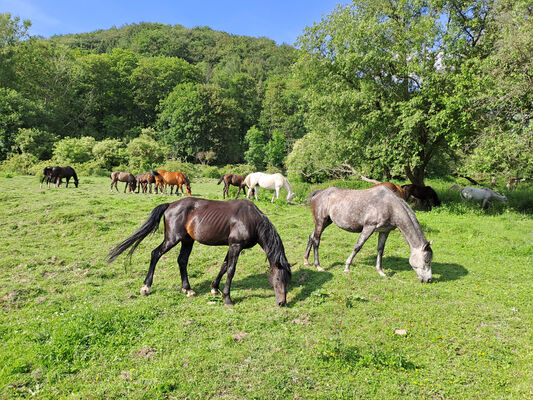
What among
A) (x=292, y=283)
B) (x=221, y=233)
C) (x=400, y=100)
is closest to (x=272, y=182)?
(x=400, y=100)

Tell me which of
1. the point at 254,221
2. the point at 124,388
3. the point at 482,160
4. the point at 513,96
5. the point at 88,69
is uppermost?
the point at 88,69

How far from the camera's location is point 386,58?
627 inches

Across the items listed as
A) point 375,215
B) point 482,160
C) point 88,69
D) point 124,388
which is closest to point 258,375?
point 124,388

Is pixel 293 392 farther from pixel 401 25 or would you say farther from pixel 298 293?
pixel 401 25

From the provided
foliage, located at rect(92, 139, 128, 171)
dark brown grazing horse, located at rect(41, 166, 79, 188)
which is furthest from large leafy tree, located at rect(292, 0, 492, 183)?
foliage, located at rect(92, 139, 128, 171)

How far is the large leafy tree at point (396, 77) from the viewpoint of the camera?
15.3m

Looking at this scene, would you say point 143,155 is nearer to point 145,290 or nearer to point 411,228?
point 145,290

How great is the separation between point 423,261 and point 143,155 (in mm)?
35290

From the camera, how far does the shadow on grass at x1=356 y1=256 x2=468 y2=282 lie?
782cm

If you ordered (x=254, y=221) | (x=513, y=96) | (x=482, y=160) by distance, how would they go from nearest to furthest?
(x=254, y=221), (x=513, y=96), (x=482, y=160)

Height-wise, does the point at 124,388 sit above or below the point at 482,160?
below

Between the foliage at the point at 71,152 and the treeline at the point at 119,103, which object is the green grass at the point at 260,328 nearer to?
the foliage at the point at 71,152

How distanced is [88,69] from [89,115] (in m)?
9.64

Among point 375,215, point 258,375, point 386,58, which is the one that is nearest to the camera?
point 258,375
